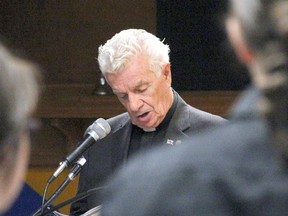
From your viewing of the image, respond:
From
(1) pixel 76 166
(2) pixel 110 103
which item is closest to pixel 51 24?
(2) pixel 110 103

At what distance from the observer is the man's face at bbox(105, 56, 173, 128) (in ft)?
11.1

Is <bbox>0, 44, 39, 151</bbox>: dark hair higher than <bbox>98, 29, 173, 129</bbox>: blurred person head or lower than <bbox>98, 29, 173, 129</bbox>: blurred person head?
higher

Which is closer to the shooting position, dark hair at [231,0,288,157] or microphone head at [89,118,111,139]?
dark hair at [231,0,288,157]

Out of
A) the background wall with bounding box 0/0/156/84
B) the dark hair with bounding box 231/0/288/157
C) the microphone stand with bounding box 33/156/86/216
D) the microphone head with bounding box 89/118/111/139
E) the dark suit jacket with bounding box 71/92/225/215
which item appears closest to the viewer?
the dark hair with bounding box 231/0/288/157

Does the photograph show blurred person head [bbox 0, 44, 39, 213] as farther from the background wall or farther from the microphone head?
the background wall

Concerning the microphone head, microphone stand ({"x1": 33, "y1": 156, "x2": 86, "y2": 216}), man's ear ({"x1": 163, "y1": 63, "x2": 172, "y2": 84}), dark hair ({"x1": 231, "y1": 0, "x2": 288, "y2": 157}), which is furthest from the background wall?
dark hair ({"x1": 231, "y1": 0, "x2": 288, "y2": 157})

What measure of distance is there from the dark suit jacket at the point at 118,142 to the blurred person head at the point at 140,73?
6cm

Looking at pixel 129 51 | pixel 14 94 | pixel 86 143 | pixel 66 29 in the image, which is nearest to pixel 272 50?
pixel 14 94

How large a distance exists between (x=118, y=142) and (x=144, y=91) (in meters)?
0.22

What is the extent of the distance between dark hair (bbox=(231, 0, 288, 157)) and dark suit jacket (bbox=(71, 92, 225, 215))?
224 centimetres

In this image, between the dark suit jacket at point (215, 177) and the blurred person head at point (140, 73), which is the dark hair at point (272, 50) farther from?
the blurred person head at point (140, 73)

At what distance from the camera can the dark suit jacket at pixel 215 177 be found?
3.43 feet

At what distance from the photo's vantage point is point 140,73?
3.40m

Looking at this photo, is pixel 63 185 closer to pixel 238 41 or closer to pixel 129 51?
pixel 129 51
